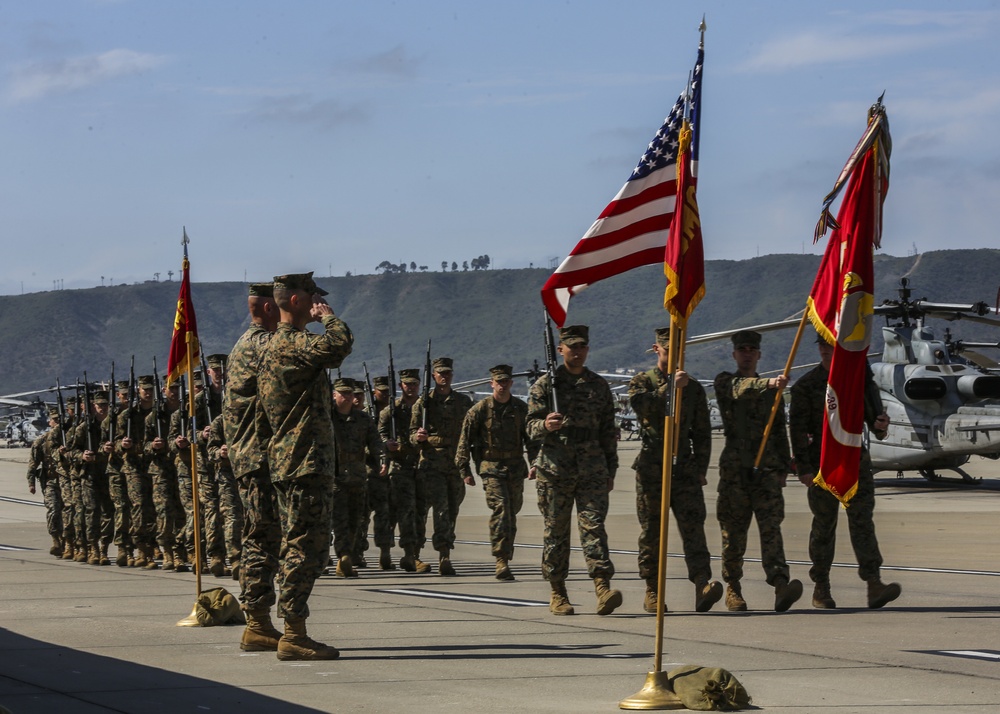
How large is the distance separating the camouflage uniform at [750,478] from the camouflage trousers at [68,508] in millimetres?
9456

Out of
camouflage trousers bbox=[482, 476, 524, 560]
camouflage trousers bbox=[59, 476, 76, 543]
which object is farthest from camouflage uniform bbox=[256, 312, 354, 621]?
camouflage trousers bbox=[59, 476, 76, 543]

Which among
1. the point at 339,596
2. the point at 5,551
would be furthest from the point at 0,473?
the point at 339,596

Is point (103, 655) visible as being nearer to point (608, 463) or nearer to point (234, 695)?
point (234, 695)

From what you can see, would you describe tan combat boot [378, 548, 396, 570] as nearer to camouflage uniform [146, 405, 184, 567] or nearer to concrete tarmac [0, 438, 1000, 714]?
concrete tarmac [0, 438, 1000, 714]

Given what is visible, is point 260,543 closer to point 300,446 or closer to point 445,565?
point 300,446

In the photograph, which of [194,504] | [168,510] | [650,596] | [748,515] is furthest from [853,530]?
[168,510]

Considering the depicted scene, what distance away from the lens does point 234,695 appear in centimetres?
725

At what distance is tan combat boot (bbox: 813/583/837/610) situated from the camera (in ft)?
37.3

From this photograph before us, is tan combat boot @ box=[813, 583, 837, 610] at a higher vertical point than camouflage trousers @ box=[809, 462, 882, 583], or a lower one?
lower

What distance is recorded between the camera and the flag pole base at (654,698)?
6.89 metres

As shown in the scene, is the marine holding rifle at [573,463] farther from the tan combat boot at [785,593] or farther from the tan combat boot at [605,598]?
the tan combat boot at [785,593]

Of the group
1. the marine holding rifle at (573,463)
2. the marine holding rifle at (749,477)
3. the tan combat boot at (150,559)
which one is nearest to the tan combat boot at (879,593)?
the marine holding rifle at (749,477)

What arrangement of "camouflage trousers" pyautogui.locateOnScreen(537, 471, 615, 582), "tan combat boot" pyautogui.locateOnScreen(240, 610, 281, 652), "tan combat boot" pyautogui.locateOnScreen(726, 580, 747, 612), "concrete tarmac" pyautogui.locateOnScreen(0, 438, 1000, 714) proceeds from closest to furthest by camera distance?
1. "concrete tarmac" pyautogui.locateOnScreen(0, 438, 1000, 714)
2. "tan combat boot" pyautogui.locateOnScreen(240, 610, 281, 652)
3. "camouflage trousers" pyautogui.locateOnScreen(537, 471, 615, 582)
4. "tan combat boot" pyautogui.locateOnScreen(726, 580, 747, 612)

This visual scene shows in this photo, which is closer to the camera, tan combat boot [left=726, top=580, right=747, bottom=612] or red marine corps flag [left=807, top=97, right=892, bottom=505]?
red marine corps flag [left=807, top=97, right=892, bottom=505]
